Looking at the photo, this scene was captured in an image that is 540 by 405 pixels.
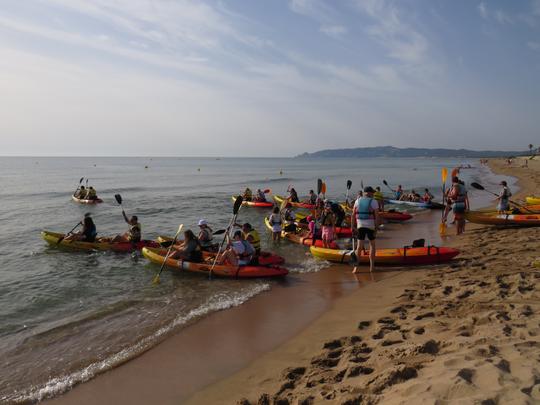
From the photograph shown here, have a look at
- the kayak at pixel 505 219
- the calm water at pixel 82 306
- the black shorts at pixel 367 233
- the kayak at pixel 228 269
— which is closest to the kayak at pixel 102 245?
the calm water at pixel 82 306

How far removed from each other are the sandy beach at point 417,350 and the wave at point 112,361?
1.86 m

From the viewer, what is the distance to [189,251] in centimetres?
1131

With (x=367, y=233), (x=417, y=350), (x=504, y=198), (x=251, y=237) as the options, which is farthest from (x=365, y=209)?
(x=504, y=198)

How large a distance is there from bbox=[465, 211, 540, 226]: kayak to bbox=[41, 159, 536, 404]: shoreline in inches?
295

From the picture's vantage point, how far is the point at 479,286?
7168 millimetres

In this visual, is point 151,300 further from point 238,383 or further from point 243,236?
point 238,383

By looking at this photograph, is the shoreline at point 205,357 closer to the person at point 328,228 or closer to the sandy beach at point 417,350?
the sandy beach at point 417,350

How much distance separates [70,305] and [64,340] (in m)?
2.09

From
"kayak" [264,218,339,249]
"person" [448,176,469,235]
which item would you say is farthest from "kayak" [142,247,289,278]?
"person" [448,176,469,235]

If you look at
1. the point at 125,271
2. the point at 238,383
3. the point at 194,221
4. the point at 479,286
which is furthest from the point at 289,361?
the point at 194,221

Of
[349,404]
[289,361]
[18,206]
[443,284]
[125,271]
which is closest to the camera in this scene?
[349,404]

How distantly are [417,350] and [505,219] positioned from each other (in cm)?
1171

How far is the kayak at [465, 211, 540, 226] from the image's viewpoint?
1372 centimetres

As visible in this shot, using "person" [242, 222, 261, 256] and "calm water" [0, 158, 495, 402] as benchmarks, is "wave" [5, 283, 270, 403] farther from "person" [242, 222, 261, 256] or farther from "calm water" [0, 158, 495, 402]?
"person" [242, 222, 261, 256]
